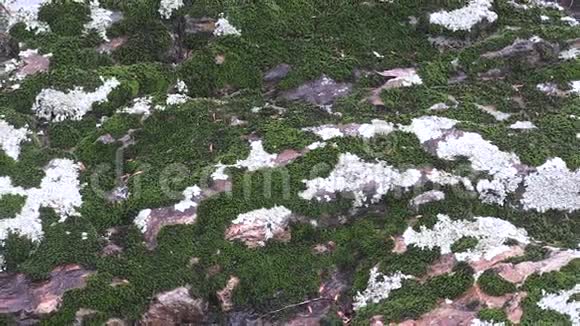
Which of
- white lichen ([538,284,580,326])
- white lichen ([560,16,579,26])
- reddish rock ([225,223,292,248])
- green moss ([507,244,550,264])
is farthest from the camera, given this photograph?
white lichen ([560,16,579,26])

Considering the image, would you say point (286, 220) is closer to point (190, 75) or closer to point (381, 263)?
point (381, 263)

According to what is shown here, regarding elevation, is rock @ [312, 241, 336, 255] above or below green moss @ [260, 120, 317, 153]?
below

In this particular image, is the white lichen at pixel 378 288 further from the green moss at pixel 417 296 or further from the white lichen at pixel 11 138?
the white lichen at pixel 11 138

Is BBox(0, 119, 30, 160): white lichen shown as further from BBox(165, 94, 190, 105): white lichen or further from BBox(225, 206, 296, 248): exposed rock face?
BBox(225, 206, 296, 248): exposed rock face

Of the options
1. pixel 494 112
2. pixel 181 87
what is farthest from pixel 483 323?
pixel 181 87

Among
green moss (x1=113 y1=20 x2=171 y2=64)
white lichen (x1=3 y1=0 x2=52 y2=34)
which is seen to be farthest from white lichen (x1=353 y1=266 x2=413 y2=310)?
white lichen (x1=3 y1=0 x2=52 y2=34)

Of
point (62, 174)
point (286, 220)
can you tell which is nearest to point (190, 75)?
point (62, 174)

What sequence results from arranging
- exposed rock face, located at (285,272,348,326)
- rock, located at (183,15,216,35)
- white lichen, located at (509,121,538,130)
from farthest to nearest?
rock, located at (183,15,216,35)
white lichen, located at (509,121,538,130)
exposed rock face, located at (285,272,348,326)
